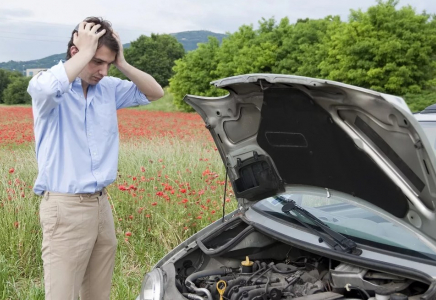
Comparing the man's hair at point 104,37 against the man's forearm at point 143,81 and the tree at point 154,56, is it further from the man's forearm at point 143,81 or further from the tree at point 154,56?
the tree at point 154,56

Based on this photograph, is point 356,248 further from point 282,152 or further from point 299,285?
point 282,152

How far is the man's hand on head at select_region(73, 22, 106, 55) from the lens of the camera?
264 cm

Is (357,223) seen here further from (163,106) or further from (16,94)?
(16,94)

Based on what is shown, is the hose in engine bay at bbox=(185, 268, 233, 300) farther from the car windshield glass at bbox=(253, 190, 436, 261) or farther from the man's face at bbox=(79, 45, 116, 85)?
the man's face at bbox=(79, 45, 116, 85)

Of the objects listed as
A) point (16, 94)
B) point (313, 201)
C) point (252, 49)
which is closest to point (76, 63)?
point (313, 201)

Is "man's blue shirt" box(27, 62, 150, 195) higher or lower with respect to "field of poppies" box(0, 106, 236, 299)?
higher

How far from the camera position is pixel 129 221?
5.53 meters

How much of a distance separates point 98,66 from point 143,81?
0.41 m

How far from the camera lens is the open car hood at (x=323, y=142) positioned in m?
2.06

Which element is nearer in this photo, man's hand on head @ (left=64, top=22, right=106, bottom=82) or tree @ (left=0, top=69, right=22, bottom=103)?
man's hand on head @ (left=64, top=22, right=106, bottom=82)

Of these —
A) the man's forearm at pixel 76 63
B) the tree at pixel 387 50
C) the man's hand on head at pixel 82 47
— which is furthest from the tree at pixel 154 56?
the man's forearm at pixel 76 63

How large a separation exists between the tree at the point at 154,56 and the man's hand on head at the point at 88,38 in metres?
55.7

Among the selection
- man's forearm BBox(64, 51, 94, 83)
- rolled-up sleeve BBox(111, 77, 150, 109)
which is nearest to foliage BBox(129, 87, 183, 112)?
rolled-up sleeve BBox(111, 77, 150, 109)

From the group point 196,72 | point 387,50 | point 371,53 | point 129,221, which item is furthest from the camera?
point 196,72
